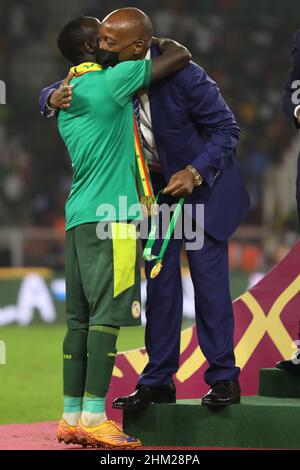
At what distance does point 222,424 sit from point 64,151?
29.6 feet

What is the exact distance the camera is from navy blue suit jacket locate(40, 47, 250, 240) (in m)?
3.26

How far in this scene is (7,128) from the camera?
40.1ft

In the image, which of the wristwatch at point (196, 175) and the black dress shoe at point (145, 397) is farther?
the black dress shoe at point (145, 397)

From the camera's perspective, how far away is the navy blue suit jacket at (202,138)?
3.26 m

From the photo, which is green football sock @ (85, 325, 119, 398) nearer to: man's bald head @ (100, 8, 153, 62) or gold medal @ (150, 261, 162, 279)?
gold medal @ (150, 261, 162, 279)

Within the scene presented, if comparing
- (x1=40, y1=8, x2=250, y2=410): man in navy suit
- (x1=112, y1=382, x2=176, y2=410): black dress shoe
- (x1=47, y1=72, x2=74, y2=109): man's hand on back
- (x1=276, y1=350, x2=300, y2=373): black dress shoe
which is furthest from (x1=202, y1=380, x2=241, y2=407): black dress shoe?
(x1=47, y1=72, x2=74, y2=109): man's hand on back

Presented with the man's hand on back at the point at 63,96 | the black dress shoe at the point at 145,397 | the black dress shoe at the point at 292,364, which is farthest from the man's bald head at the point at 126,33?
the black dress shoe at the point at 292,364

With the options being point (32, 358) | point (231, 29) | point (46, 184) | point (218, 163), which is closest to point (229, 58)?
point (231, 29)

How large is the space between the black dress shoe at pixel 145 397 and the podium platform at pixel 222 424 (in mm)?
35

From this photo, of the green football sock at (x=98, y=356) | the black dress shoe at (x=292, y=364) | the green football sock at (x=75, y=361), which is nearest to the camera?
Answer: the green football sock at (x=98, y=356)

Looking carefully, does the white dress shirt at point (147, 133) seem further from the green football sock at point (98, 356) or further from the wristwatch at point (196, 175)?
the green football sock at point (98, 356)

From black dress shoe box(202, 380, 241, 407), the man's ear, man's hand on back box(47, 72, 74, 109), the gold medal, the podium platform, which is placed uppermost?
the man's ear

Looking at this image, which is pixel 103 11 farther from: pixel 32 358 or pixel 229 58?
pixel 32 358

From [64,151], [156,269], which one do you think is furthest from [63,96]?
[64,151]
